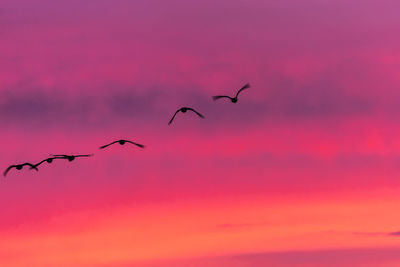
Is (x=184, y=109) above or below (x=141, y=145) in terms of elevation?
above

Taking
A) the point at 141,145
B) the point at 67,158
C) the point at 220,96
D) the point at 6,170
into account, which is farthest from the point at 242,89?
the point at 6,170

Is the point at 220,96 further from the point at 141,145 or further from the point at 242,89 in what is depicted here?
the point at 141,145

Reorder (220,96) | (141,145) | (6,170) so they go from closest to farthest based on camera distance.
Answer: (141,145)
(220,96)
(6,170)

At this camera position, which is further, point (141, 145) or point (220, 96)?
point (220, 96)


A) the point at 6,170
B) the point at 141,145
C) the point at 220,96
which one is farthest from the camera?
the point at 6,170

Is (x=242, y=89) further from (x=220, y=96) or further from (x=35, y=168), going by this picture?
(x=35, y=168)

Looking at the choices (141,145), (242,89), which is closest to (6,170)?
(141,145)

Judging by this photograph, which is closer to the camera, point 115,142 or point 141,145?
point 141,145

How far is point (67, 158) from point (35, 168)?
5.76 metres

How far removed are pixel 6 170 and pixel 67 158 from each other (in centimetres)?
932

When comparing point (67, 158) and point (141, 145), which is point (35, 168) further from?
point (141, 145)

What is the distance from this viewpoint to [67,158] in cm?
12938

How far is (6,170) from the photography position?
12888 centimetres

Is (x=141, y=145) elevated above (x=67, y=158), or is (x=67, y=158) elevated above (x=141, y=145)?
(x=67, y=158)
